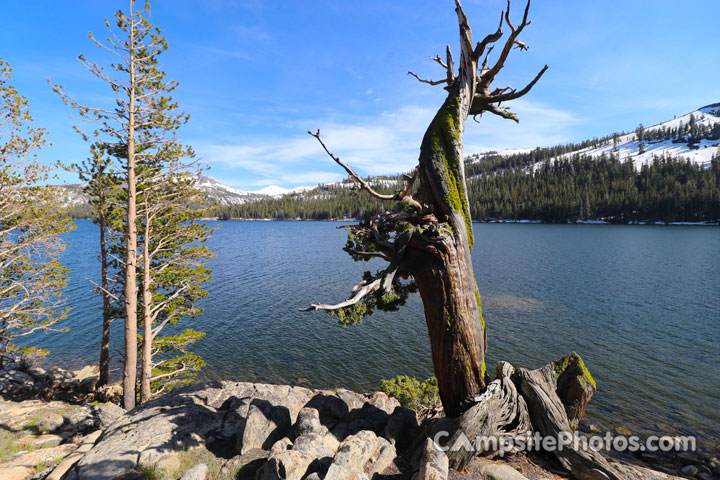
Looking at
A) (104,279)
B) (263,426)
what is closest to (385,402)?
(263,426)

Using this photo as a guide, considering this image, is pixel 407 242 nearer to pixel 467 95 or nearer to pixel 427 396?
pixel 467 95

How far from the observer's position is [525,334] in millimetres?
25266

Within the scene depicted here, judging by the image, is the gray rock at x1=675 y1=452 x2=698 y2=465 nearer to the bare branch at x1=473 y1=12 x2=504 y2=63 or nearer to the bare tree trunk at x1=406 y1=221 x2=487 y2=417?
the bare tree trunk at x1=406 y1=221 x2=487 y2=417

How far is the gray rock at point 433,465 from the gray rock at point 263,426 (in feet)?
15.7

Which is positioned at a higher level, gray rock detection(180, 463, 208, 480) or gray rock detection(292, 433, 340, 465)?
gray rock detection(292, 433, 340, 465)

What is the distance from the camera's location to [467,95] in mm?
7402

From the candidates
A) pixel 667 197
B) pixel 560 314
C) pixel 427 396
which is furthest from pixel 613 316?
pixel 667 197

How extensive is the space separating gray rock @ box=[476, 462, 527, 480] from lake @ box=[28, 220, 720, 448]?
44.2ft

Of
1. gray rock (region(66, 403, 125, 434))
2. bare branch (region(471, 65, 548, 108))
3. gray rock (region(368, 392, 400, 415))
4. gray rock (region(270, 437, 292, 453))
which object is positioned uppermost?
bare branch (region(471, 65, 548, 108))

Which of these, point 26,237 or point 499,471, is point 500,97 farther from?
point 26,237

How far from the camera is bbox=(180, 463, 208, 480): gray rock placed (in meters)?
6.88

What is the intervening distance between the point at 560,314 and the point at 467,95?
29.5 meters

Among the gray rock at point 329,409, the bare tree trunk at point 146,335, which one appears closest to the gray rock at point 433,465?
the gray rock at point 329,409

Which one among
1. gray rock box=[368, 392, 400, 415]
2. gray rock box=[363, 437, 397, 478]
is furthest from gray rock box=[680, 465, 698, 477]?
gray rock box=[363, 437, 397, 478]
